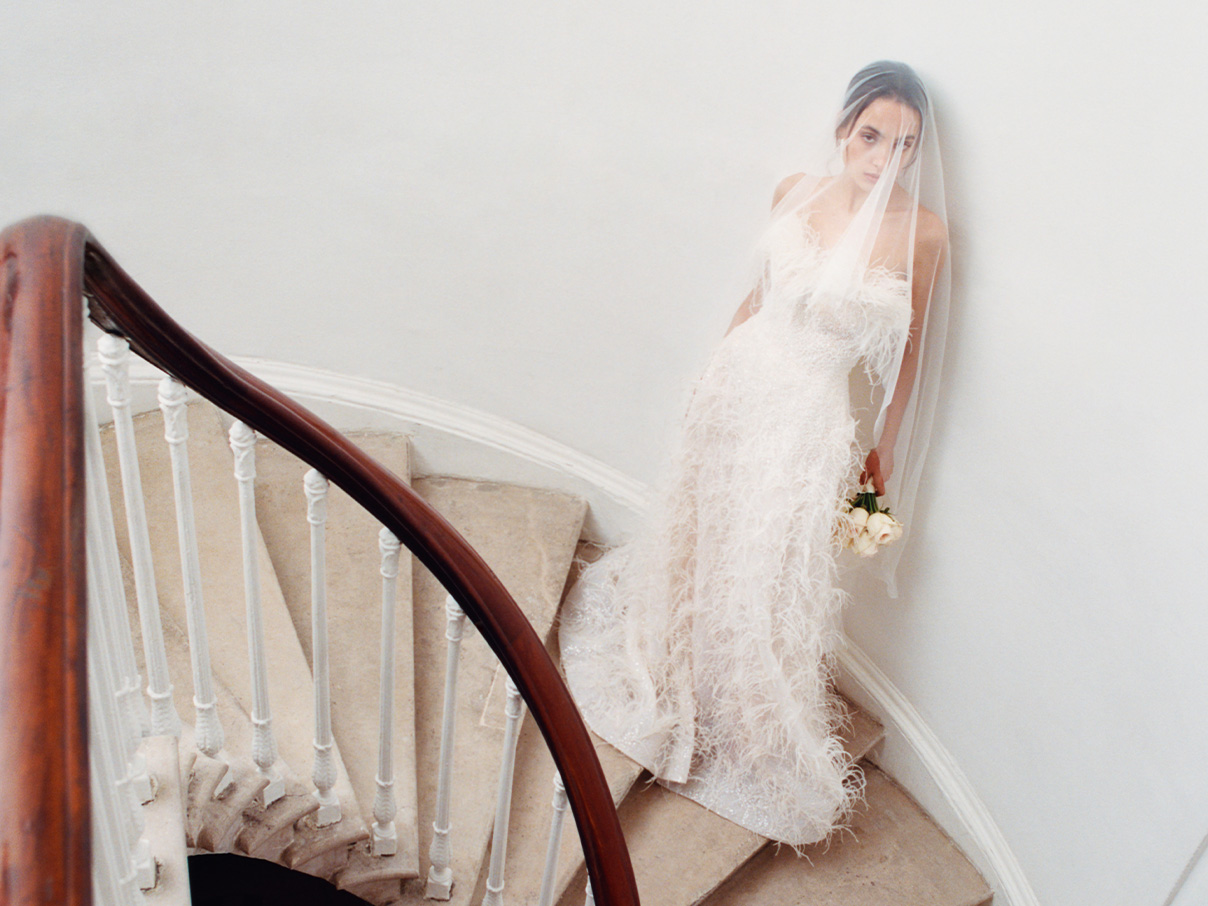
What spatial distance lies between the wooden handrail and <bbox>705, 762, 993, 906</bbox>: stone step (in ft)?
7.04

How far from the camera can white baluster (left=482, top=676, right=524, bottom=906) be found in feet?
5.51

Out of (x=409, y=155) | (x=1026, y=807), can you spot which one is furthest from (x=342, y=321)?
(x=1026, y=807)

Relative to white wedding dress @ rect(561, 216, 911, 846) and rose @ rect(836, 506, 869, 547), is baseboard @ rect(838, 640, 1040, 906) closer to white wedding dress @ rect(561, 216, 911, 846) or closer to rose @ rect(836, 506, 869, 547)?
white wedding dress @ rect(561, 216, 911, 846)

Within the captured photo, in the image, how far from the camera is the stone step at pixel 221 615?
1907mm

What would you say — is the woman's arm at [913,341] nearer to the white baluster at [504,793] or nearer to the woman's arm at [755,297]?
the woman's arm at [755,297]

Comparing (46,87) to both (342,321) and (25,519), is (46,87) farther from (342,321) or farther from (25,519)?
(25,519)

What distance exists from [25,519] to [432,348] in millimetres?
2523

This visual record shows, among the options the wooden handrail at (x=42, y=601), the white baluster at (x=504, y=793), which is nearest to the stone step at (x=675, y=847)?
the white baluster at (x=504, y=793)

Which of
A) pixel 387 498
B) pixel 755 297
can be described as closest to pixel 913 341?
pixel 755 297

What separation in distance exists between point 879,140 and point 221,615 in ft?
6.26

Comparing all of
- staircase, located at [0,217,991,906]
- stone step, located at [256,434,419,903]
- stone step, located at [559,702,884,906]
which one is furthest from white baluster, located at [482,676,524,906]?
stone step, located at [559,702,884,906]

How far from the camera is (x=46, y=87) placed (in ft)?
8.66

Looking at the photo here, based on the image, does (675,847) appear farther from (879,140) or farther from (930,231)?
(879,140)

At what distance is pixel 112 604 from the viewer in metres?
1.29
